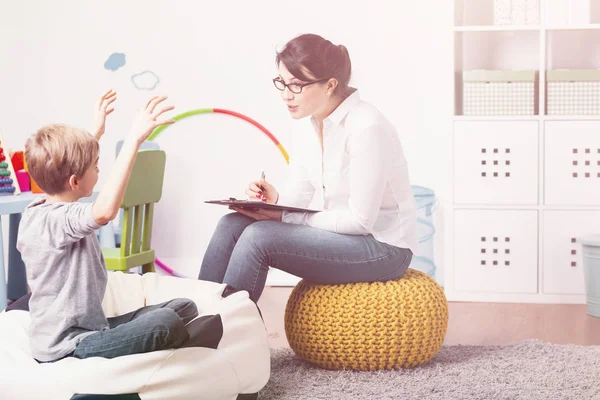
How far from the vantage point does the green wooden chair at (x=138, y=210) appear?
305cm

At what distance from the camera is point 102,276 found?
6.54 feet

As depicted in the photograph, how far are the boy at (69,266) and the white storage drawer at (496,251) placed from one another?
2005mm

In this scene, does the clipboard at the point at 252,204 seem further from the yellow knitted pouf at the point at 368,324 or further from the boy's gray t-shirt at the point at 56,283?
the boy's gray t-shirt at the point at 56,283

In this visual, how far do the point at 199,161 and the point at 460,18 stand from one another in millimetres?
1452

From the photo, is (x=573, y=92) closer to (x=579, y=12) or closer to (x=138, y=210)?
(x=579, y=12)

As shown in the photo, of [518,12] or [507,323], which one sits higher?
[518,12]

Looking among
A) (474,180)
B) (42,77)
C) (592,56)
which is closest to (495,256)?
(474,180)

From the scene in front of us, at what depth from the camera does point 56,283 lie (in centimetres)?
190

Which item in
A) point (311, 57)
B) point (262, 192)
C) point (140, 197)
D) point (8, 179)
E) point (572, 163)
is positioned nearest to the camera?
point (311, 57)

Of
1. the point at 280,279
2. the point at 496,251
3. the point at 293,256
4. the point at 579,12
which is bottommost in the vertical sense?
the point at 280,279

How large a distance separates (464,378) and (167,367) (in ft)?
2.95

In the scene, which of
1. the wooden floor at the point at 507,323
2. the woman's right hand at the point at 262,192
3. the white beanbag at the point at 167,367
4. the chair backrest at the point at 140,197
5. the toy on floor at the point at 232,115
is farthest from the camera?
the toy on floor at the point at 232,115

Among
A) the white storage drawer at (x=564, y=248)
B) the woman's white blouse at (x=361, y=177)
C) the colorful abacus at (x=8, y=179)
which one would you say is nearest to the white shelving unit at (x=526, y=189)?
the white storage drawer at (x=564, y=248)

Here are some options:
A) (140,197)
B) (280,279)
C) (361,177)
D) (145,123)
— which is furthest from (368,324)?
(280,279)
